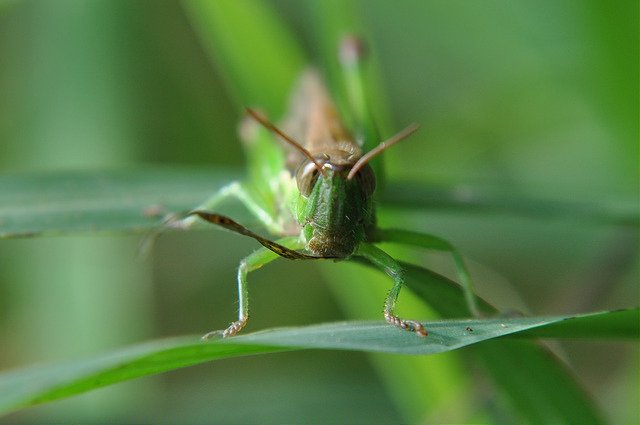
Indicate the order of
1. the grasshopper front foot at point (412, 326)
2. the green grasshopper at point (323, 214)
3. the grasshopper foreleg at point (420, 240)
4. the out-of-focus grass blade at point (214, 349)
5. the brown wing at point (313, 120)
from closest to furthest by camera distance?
1. the out-of-focus grass blade at point (214, 349)
2. the grasshopper front foot at point (412, 326)
3. the green grasshopper at point (323, 214)
4. the grasshopper foreleg at point (420, 240)
5. the brown wing at point (313, 120)

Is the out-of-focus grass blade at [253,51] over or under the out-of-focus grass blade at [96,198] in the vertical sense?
over

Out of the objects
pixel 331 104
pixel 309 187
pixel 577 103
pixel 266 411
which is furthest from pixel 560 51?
pixel 266 411

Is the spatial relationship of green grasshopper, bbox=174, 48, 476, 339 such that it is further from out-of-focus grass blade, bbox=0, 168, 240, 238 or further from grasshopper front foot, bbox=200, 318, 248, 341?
Result: out-of-focus grass blade, bbox=0, 168, 240, 238

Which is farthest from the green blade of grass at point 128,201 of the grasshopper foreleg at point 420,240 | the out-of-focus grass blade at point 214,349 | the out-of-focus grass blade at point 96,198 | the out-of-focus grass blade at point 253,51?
the out-of-focus grass blade at point 214,349

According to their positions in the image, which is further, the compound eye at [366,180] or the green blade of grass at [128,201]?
the green blade of grass at [128,201]

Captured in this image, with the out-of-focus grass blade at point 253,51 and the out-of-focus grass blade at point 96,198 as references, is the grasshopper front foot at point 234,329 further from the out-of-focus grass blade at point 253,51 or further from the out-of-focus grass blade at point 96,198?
the out-of-focus grass blade at point 253,51

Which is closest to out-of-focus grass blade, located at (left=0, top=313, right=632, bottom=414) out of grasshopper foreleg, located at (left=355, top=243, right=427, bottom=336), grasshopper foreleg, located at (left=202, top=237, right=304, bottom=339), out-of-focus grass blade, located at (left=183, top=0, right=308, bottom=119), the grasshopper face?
grasshopper foreleg, located at (left=355, top=243, right=427, bottom=336)

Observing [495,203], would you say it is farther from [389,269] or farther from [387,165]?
[389,269]

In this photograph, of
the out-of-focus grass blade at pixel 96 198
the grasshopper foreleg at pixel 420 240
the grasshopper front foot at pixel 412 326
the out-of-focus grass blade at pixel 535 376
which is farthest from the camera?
the out-of-focus grass blade at pixel 96 198
